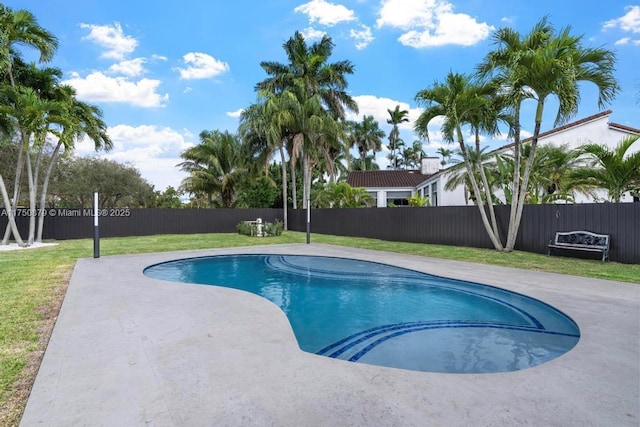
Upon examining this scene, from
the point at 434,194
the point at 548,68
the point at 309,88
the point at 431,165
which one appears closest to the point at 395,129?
the point at 431,165

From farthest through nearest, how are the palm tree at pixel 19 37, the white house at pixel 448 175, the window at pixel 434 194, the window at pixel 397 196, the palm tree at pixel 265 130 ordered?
the window at pixel 397 196 < the window at pixel 434 194 < the palm tree at pixel 265 130 < the white house at pixel 448 175 < the palm tree at pixel 19 37

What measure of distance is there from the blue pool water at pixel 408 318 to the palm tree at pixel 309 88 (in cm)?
1102

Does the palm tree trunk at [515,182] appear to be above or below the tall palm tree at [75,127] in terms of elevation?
below

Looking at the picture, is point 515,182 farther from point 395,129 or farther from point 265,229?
point 395,129

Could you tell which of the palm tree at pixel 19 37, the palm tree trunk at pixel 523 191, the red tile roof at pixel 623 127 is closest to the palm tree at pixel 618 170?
the palm tree trunk at pixel 523 191

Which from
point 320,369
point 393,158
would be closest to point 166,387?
point 320,369

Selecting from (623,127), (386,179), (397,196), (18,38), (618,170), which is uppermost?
(18,38)

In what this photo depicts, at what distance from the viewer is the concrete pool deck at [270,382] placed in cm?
217

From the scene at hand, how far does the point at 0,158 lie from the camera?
18859 mm

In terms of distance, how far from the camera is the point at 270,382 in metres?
2.60

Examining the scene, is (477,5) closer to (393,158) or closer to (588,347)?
(588,347)

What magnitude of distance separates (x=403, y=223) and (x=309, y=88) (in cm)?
1020

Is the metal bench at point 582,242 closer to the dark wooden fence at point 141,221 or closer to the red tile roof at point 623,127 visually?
the red tile roof at point 623,127

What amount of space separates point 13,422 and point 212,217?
1912 cm
